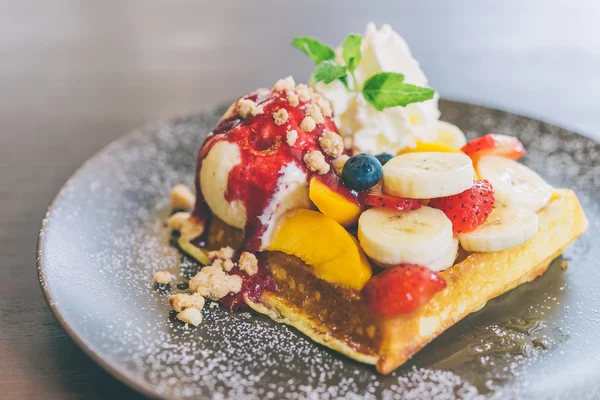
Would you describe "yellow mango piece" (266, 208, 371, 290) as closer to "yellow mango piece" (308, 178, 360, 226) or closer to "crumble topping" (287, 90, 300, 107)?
"yellow mango piece" (308, 178, 360, 226)

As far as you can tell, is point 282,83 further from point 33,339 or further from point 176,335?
point 33,339

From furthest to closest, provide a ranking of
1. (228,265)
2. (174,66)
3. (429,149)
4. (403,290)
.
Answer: (174,66)
(429,149)
(228,265)
(403,290)

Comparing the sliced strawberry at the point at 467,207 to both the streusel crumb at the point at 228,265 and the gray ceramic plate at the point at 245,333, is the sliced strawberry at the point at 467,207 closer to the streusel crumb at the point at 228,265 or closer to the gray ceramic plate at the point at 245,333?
the gray ceramic plate at the point at 245,333

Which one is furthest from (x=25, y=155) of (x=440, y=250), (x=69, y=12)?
(x=69, y=12)

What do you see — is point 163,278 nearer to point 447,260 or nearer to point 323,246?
point 323,246

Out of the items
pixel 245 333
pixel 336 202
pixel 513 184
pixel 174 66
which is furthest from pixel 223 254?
pixel 174 66

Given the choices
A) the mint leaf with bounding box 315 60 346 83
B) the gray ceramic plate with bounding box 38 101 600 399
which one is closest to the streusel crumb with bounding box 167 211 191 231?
the gray ceramic plate with bounding box 38 101 600 399
